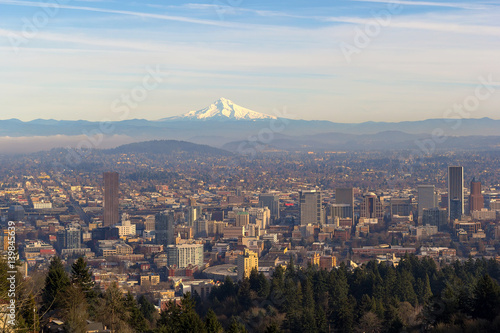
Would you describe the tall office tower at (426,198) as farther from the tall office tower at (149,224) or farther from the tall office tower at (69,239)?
the tall office tower at (69,239)

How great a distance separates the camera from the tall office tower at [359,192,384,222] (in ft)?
216

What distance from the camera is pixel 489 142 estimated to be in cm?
12550

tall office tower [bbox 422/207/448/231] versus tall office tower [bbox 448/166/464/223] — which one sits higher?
tall office tower [bbox 448/166/464/223]

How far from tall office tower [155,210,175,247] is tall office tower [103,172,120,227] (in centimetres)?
636

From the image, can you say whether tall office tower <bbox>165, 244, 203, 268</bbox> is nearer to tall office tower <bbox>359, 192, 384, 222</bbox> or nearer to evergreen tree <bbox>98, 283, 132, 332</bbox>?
tall office tower <bbox>359, 192, 384, 222</bbox>

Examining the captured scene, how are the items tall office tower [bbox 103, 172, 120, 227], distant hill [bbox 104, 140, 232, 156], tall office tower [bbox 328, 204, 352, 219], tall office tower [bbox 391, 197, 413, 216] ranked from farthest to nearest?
distant hill [bbox 104, 140, 232, 156], tall office tower [bbox 391, 197, 413, 216], tall office tower [bbox 328, 204, 352, 219], tall office tower [bbox 103, 172, 120, 227]

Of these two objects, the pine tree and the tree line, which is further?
the pine tree

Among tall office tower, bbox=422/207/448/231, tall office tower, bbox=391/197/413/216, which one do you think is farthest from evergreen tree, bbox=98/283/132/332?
tall office tower, bbox=391/197/413/216

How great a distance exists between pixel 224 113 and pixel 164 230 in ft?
308

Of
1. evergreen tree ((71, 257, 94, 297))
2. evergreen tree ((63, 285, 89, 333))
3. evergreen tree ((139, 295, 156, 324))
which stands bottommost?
evergreen tree ((139, 295, 156, 324))

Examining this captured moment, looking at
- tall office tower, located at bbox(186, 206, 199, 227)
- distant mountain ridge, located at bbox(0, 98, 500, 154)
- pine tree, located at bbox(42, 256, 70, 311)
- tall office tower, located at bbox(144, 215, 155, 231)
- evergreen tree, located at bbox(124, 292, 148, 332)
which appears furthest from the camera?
distant mountain ridge, located at bbox(0, 98, 500, 154)

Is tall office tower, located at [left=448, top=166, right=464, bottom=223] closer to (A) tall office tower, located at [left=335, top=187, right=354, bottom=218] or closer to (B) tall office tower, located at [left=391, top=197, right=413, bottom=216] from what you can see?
(B) tall office tower, located at [left=391, top=197, right=413, bottom=216]

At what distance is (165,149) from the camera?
13225cm

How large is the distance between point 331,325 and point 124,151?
111 metres
